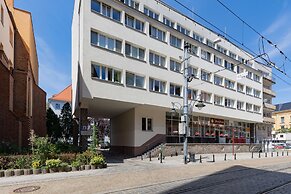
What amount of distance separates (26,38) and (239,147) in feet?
99.6

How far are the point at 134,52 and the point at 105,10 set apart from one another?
14.5ft

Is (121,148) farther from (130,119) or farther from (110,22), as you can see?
(110,22)

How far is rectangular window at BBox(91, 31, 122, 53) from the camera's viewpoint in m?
22.3

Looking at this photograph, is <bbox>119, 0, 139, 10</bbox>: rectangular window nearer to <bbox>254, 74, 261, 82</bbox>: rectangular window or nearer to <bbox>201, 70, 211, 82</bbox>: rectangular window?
<bbox>201, 70, 211, 82</bbox>: rectangular window

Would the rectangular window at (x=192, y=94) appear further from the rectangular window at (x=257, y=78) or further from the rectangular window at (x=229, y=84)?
the rectangular window at (x=257, y=78)

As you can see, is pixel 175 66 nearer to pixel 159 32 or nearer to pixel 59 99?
pixel 159 32

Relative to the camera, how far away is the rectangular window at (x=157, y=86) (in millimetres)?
26616

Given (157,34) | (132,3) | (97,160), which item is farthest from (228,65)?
(97,160)

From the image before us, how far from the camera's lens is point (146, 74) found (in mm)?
25922

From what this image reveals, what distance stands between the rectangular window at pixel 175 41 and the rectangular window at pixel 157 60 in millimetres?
2351

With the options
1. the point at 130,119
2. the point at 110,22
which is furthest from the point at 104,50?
the point at 130,119

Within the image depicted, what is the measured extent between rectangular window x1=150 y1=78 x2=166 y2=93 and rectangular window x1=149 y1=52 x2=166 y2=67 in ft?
5.66

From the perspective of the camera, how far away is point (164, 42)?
28.4 meters

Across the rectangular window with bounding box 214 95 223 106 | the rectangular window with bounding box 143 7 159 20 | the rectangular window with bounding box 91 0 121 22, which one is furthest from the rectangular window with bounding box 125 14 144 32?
the rectangular window with bounding box 214 95 223 106
